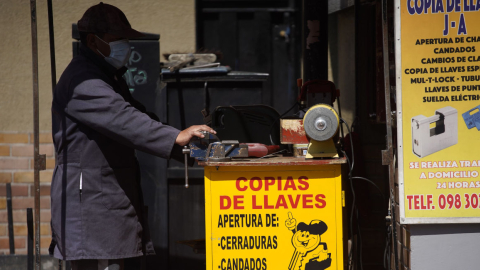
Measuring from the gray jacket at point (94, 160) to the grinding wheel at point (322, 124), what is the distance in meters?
0.74

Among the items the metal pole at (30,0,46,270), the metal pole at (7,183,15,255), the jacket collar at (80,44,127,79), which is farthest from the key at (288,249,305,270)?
the metal pole at (7,183,15,255)

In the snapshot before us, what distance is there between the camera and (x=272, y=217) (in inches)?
114

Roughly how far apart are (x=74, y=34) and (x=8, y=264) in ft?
7.52

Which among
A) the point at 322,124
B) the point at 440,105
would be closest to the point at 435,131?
the point at 440,105

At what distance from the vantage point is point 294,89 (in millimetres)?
5363

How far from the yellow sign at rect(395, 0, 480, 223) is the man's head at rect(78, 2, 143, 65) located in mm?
1619

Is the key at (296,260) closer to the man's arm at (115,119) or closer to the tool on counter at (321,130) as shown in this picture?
the tool on counter at (321,130)

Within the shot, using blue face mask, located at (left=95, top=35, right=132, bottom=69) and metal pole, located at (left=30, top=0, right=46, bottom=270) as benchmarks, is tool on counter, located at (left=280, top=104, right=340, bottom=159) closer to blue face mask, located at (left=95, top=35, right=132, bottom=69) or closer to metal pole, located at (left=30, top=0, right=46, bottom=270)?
blue face mask, located at (left=95, top=35, right=132, bottom=69)

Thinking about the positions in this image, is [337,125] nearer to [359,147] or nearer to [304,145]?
[304,145]

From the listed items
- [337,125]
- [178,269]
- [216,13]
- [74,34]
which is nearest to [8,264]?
[178,269]

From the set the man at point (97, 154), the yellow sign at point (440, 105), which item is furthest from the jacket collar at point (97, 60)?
the yellow sign at point (440, 105)

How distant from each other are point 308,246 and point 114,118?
1.27 metres

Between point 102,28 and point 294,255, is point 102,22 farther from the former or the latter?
point 294,255

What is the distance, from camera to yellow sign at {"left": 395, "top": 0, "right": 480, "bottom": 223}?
2.99 m
